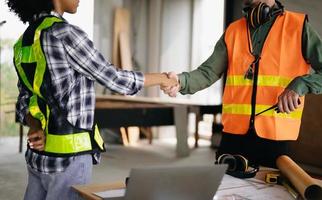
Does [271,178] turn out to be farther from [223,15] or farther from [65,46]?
[223,15]

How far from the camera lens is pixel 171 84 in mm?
1869

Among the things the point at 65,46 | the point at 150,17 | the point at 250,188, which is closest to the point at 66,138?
the point at 65,46

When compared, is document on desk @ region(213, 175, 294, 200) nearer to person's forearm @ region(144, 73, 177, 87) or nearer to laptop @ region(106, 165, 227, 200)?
laptop @ region(106, 165, 227, 200)

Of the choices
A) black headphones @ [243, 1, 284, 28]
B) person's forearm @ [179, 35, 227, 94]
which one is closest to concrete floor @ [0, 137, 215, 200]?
person's forearm @ [179, 35, 227, 94]

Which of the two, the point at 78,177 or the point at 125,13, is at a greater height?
the point at 125,13

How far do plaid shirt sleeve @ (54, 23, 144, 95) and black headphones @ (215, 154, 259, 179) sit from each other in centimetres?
48

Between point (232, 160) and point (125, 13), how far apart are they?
613cm

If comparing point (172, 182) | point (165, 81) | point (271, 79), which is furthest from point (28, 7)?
point (271, 79)

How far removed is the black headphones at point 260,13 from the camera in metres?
1.84

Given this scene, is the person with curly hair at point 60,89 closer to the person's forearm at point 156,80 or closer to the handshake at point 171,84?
the person's forearm at point 156,80

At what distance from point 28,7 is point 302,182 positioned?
1.01 metres

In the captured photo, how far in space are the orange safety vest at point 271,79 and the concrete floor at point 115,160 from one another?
272 cm

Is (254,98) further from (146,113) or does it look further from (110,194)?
(146,113)

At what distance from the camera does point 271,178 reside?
152 centimetres
